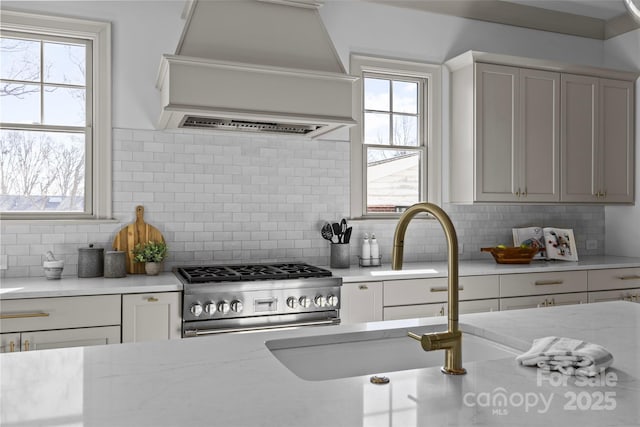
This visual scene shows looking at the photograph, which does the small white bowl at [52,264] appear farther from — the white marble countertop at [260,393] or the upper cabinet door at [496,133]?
the upper cabinet door at [496,133]

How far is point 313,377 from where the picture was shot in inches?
61.0

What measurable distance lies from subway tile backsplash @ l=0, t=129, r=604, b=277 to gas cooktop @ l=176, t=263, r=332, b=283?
0.82ft

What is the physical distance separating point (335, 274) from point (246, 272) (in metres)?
0.60

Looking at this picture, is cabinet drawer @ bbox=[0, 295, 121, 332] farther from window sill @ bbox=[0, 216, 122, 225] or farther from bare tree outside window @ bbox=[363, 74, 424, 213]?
bare tree outside window @ bbox=[363, 74, 424, 213]

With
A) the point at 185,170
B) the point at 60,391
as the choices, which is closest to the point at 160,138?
the point at 185,170

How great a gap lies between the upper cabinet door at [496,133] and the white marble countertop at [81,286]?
2.51 m

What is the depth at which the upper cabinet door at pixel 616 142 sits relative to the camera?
4656 mm

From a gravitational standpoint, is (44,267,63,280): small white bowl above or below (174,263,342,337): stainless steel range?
above

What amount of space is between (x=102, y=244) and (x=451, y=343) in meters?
2.87

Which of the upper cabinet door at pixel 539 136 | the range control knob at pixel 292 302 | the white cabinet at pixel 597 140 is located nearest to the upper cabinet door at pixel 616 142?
the white cabinet at pixel 597 140

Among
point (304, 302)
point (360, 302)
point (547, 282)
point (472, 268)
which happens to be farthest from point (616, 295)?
point (304, 302)

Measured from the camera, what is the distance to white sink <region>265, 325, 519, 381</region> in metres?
1.57

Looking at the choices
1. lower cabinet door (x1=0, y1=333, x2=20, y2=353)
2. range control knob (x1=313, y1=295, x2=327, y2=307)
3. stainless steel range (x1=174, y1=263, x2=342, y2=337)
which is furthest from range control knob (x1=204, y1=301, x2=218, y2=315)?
lower cabinet door (x1=0, y1=333, x2=20, y2=353)

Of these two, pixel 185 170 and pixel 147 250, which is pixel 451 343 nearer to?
pixel 147 250
